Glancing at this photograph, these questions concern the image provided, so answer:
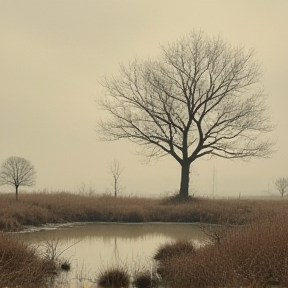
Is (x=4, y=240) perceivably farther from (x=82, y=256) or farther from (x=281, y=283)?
(x=281, y=283)

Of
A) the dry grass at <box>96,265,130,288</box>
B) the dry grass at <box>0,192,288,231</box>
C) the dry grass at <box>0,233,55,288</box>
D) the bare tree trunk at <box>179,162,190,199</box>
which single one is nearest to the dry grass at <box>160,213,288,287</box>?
the dry grass at <box>96,265,130,288</box>

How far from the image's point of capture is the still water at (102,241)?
10.2 meters

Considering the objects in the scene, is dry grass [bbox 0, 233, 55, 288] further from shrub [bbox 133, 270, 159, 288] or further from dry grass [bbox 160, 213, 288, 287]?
dry grass [bbox 160, 213, 288, 287]

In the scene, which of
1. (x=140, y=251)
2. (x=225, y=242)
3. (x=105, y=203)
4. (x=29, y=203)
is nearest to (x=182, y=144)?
(x=105, y=203)

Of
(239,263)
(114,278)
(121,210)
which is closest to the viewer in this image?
(239,263)

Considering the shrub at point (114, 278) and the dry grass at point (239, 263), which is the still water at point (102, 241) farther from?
the dry grass at point (239, 263)

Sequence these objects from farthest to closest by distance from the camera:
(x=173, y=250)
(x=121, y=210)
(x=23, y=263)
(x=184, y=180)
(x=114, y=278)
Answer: (x=184, y=180) → (x=121, y=210) → (x=173, y=250) → (x=114, y=278) → (x=23, y=263)

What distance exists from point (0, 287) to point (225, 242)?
472cm

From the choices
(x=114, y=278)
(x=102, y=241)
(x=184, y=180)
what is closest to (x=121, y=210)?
(x=102, y=241)

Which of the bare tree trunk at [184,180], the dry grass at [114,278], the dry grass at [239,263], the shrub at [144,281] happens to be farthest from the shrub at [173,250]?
the bare tree trunk at [184,180]

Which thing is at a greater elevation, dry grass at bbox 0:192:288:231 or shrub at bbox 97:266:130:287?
dry grass at bbox 0:192:288:231

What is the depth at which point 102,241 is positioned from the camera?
48.4 feet

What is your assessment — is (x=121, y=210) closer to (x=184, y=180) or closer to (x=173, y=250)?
(x=184, y=180)

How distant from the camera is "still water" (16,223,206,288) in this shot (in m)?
10.2
